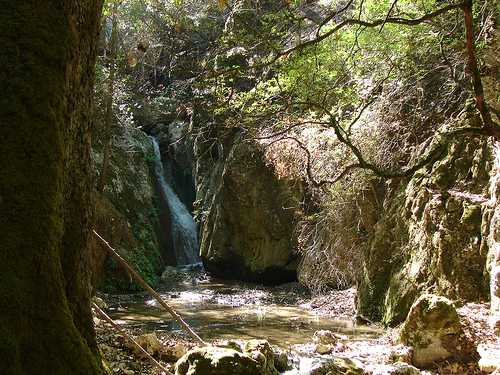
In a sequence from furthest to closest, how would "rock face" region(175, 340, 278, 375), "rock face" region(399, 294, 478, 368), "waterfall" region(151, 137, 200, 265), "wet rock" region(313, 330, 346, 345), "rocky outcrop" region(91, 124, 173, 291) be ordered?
"waterfall" region(151, 137, 200, 265), "rocky outcrop" region(91, 124, 173, 291), "wet rock" region(313, 330, 346, 345), "rock face" region(399, 294, 478, 368), "rock face" region(175, 340, 278, 375)

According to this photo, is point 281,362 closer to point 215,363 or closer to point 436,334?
point 215,363

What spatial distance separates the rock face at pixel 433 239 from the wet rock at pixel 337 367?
5.45ft

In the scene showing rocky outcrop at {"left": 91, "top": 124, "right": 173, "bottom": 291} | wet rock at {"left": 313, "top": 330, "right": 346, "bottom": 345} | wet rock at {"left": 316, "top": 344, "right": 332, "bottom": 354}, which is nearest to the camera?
wet rock at {"left": 316, "top": 344, "right": 332, "bottom": 354}

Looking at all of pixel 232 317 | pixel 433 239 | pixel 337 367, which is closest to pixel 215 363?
pixel 337 367

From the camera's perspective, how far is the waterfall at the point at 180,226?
1805 centimetres

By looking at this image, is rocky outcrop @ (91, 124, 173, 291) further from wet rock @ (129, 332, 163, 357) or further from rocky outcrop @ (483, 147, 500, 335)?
rocky outcrop @ (483, 147, 500, 335)

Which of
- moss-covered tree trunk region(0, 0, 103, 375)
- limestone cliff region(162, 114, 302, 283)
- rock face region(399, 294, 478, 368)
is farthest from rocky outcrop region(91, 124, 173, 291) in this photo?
moss-covered tree trunk region(0, 0, 103, 375)

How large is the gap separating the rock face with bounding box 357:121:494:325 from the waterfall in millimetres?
12324

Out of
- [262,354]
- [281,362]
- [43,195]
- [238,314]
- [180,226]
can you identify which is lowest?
[238,314]

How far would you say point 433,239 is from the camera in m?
5.39

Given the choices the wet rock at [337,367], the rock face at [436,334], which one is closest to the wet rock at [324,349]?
Result: the wet rock at [337,367]

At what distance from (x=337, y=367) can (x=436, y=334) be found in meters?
1.32

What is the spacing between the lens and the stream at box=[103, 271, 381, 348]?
260 inches

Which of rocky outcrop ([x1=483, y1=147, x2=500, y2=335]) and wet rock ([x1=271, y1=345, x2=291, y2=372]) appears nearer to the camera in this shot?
rocky outcrop ([x1=483, y1=147, x2=500, y2=335])
